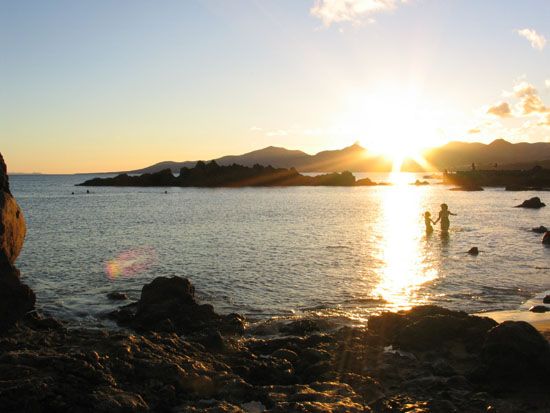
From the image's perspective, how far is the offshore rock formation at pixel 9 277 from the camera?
43.2 feet

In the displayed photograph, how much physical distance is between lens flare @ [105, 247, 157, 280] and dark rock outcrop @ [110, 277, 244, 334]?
895 centimetres

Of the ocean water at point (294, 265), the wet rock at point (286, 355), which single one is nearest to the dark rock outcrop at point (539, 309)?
the ocean water at point (294, 265)

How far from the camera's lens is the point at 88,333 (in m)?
13.0

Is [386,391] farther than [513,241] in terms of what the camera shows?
No

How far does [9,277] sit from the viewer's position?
13523 mm

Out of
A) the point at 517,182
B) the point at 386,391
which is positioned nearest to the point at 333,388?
the point at 386,391

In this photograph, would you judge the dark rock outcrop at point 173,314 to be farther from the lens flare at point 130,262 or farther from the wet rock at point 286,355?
the lens flare at point 130,262

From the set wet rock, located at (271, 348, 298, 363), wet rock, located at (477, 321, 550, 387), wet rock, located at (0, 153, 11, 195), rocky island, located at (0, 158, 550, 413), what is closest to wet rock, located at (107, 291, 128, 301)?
rocky island, located at (0, 158, 550, 413)

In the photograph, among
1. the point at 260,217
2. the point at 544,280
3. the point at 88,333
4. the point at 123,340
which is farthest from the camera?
the point at 260,217

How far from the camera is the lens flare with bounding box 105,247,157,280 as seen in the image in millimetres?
26336

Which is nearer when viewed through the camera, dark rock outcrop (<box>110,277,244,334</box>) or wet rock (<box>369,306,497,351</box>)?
wet rock (<box>369,306,497,351</box>)

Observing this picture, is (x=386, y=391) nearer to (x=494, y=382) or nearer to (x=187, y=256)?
(x=494, y=382)

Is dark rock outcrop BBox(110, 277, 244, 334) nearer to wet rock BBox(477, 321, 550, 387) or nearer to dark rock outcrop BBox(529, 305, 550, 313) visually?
wet rock BBox(477, 321, 550, 387)

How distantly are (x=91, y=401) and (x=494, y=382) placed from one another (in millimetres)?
8281
